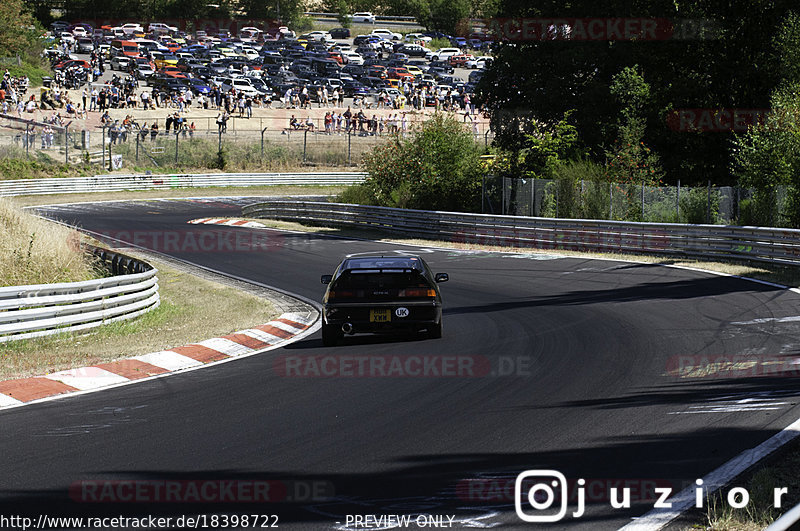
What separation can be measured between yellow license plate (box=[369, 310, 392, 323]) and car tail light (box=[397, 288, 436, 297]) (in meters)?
0.33

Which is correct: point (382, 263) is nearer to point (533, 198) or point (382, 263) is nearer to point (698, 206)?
point (698, 206)

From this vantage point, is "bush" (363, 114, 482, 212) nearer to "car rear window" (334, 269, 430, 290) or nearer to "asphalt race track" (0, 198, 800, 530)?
"asphalt race track" (0, 198, 800, 530)

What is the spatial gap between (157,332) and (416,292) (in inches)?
200

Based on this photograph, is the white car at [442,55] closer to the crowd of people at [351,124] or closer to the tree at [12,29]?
the crowd of people at [351,124]

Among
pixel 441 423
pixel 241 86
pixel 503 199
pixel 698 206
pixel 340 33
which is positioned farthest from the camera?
pixel 340 33

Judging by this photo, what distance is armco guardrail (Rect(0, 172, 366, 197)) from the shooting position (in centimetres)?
5222

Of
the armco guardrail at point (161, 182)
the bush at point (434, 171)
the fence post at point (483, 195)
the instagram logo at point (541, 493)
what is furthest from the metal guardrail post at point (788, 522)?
the armco guardrail at point (161, 182)

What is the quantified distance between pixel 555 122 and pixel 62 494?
35375mm

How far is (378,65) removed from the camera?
94.6m

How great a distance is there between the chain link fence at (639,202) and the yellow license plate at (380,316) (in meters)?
17.1

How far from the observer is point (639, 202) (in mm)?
30719

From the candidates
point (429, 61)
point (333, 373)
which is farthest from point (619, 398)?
point (429, 61)

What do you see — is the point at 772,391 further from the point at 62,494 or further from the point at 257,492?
the point at 62,494

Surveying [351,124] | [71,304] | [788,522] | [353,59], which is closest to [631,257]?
[71,304]
